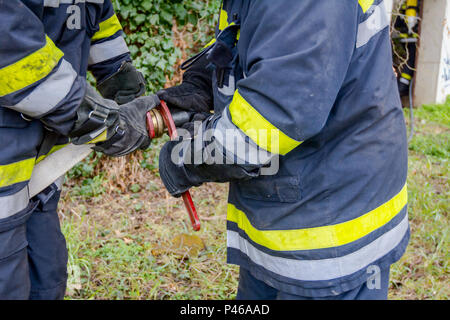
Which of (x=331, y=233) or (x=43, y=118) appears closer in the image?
(x=331, y=233)

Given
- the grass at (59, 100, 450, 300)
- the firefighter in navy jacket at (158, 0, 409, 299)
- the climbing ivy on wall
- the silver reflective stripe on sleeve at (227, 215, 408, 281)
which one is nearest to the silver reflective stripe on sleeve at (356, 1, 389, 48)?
the firefighter in navy jacket at (158, 0, 409, 299)

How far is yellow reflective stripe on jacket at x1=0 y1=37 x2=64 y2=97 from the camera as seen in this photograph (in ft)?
4.02

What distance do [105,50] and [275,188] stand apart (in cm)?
122

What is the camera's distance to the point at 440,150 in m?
4.42

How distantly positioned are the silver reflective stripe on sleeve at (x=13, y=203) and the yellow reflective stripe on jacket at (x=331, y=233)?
0.88m

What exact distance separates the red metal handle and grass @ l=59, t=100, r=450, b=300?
1.04 meters

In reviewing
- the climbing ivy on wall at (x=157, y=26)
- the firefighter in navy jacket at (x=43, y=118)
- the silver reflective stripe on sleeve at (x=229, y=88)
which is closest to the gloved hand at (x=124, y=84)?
the firefighter in navy jacket at (x=43, y=118)

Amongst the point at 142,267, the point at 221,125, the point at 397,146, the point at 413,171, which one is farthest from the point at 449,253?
the point at 221,125

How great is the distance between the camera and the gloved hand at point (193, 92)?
167 centimetres

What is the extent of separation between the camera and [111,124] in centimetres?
151

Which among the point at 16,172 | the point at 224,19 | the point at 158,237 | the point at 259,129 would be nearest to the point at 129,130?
the point at 16,172

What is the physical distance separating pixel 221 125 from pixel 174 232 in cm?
200

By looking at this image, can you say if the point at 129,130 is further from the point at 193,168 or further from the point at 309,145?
the point at 309,145

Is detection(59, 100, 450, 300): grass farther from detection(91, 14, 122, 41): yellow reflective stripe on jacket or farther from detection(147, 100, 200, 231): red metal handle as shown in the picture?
detection(91, 14, 122, 41): yellow reflective stripe on jacket
